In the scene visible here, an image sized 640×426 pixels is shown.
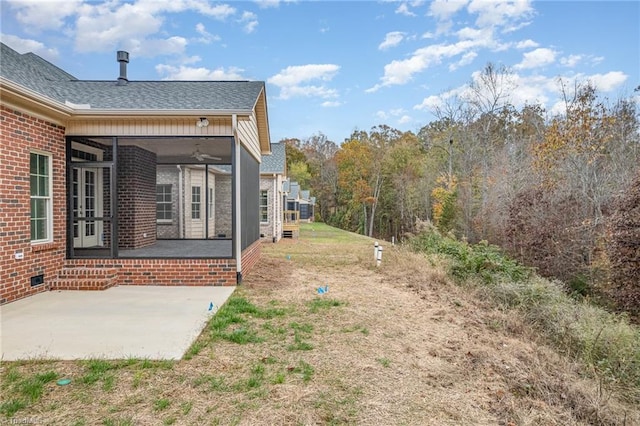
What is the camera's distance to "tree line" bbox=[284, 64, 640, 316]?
9312mm

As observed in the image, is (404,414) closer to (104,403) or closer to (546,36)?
(104,403)

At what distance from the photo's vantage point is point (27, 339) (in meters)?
4.29

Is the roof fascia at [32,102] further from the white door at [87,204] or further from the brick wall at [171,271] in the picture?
the brick wall at [171,271]

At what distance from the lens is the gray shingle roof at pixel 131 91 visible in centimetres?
689

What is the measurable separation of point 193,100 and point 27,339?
204 inches

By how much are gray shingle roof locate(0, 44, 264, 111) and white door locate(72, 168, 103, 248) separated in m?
1.85

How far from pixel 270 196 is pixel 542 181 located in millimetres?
11185

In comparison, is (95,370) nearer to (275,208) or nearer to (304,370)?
(304,370)

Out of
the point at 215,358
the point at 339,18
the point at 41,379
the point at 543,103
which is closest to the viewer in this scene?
the point at 41,379

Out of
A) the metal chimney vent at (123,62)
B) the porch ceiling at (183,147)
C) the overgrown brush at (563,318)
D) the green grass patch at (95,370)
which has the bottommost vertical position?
the overgrown brush at (563,318)

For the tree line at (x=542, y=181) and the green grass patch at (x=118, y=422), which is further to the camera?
the tree line at (x=542, y=181)

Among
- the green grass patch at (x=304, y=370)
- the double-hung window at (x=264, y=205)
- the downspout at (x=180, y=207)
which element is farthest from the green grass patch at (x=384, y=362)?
the double-hung window at (x=264, y=205)

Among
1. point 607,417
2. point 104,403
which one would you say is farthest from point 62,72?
point 607,417

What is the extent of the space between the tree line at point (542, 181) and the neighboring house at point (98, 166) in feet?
26.3
